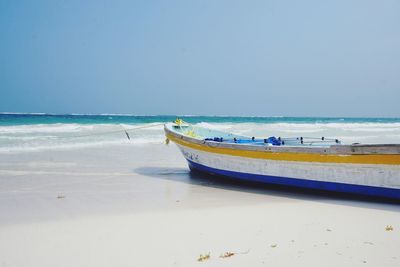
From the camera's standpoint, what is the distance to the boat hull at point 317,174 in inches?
244

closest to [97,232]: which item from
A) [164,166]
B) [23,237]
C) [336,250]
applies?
[23,237]

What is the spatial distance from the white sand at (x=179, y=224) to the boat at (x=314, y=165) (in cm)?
27

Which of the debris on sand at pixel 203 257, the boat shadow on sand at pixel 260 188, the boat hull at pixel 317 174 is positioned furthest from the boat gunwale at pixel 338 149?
the debris on sand at pixel 203 257

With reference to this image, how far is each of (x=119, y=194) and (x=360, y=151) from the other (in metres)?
4.38

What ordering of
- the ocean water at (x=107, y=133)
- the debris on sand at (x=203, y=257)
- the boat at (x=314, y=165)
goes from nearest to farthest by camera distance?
the debris on sand at (x=203, y=257) < the boat at (x=314, y=165) < the ocean water at (x=107, y=133)

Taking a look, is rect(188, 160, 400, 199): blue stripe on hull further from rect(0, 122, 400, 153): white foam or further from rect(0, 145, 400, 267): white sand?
rect(0, 122, 400, 153): white foam

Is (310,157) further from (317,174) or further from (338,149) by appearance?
(338,149)

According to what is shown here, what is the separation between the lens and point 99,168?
415 inches

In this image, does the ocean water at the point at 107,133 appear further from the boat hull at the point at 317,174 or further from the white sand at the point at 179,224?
the boat hull at the point at 317,174

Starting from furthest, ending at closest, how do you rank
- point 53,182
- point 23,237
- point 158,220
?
point 53,182, point 158,220, point 23,237

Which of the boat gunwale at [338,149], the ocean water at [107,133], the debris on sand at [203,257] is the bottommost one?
the ocean water at [107,133]

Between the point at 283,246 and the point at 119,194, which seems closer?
the point at 283,246

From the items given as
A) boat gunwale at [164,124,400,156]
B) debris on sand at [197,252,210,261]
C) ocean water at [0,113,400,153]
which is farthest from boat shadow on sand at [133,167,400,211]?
debris on sand at [197,252,210,261]

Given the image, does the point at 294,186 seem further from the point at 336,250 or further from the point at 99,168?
the point at 99,168
